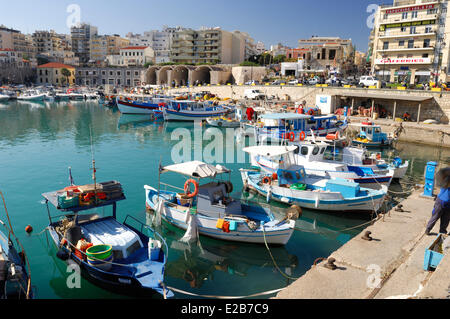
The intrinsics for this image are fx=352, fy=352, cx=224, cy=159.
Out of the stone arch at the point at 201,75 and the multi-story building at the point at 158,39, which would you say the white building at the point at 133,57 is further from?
the multi-story building at the point at 158,39

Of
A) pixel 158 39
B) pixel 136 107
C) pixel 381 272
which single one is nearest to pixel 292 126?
pixel 381 272

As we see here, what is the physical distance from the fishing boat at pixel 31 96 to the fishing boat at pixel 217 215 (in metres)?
68.9

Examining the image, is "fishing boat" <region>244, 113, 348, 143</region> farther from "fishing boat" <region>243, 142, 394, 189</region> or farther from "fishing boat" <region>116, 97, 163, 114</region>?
"fishing boat" <region>116, 97, 163, 114</region>

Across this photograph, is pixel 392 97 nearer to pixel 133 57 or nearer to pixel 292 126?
pixel 292 126

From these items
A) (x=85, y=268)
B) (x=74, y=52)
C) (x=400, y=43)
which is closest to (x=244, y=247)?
(x=85, y=268)

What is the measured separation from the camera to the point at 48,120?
4484 cm

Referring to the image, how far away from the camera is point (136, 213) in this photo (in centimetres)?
1454

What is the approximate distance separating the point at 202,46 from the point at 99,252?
284 feet

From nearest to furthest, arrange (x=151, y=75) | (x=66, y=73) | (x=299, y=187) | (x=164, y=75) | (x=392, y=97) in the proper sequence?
(x=299, y=187)
(x=392, y=97)
(x=164, y=75)
(x=151, y=75)
(x=66, y=73)

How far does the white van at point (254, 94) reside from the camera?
53.1m

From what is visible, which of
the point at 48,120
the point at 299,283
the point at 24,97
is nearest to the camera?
the point at 299,283

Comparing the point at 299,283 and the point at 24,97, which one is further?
the point at 24,97
